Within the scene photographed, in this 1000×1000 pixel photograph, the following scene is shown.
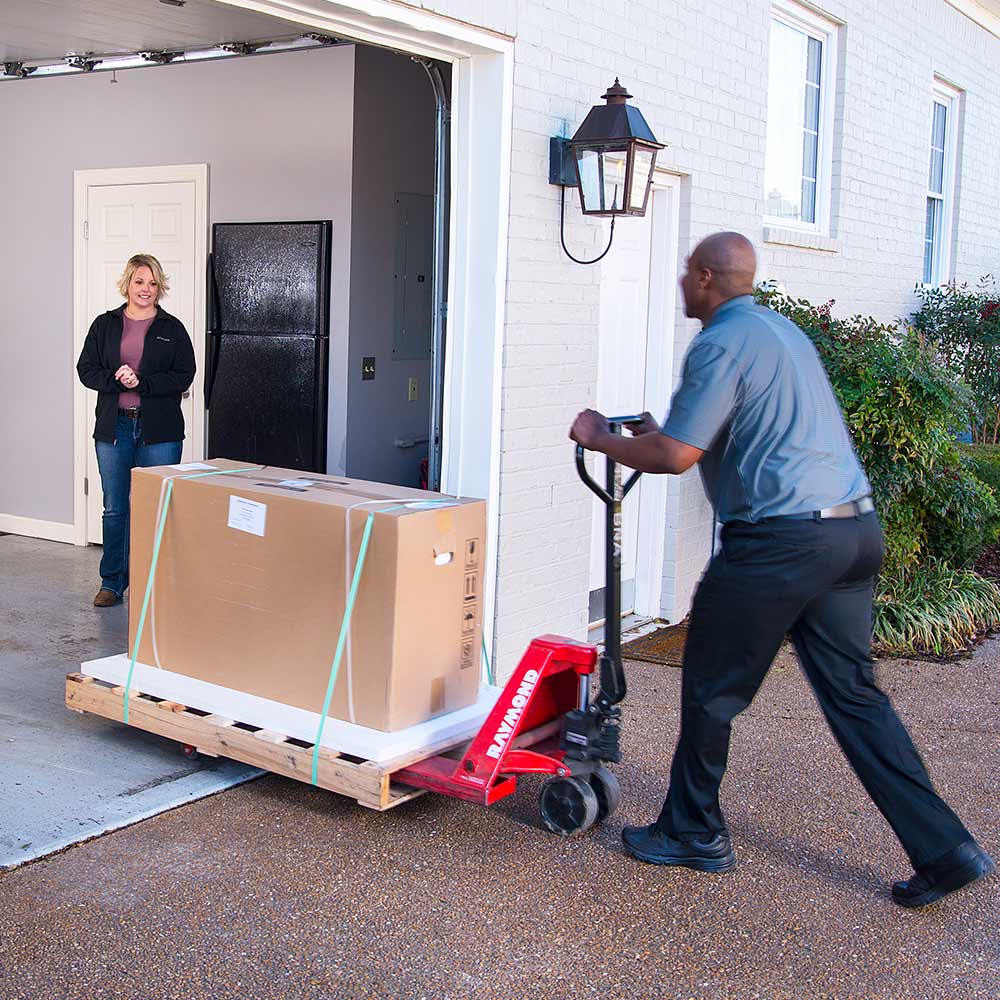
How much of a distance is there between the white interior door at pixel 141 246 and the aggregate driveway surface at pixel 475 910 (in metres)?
4.20

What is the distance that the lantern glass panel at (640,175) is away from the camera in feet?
17.7

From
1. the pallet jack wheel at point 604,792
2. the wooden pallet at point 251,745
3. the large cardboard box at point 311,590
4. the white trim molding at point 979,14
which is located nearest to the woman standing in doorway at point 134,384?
the large cardboard box at point 311,590

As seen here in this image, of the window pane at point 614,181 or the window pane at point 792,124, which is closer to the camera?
the window pane at point 614,181

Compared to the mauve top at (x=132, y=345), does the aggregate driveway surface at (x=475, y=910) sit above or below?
below

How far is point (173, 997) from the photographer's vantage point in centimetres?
312

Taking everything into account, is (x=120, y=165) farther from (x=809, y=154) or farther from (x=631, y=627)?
(x=809, y=154)

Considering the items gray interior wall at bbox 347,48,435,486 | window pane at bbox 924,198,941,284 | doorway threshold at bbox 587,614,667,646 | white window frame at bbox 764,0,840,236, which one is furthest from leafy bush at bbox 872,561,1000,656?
window pane at bbox 924,198,941,284

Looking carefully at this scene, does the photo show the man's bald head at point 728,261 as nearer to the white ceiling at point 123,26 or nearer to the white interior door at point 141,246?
the white ceiling at point 123,26

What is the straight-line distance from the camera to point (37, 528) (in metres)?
8.61

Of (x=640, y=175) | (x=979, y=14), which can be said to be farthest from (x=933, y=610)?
(x=979, y=14)

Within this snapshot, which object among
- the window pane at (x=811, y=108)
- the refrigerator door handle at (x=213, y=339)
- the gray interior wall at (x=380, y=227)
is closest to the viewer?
the gray interior wall at (x=380, y=227)

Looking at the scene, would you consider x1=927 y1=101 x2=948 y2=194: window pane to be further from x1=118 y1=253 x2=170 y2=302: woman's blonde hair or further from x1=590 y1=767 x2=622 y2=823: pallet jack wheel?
x1=590 y1=767 x2=622 y2=823: pallet jack wheel

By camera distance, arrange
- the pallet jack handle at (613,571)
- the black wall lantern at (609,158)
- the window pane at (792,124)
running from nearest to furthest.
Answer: the pallet jack handle at (613,571) → the black wall lantern at (609,158) → the window pane at (792,124)

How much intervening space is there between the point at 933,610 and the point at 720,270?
3891 millimetres
